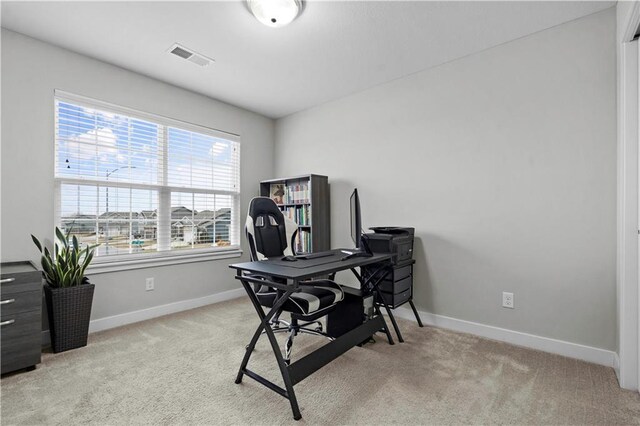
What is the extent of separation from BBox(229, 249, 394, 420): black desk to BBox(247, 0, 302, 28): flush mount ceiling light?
1.76 m

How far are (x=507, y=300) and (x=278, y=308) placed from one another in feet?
6.64

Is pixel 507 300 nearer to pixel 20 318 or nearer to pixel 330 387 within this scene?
pixel 330 387

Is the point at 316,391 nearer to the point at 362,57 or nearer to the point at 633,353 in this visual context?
the point at 633,353

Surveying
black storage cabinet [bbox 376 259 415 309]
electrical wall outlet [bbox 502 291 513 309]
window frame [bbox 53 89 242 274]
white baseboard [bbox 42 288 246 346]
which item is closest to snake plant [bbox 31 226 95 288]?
window frame [bbox 53 89 242 274]

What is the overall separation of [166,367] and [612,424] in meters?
2.72

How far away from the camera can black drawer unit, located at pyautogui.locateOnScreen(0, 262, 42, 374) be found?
2.05m

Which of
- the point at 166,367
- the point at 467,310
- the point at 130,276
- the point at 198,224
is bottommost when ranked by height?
the point at 166,367

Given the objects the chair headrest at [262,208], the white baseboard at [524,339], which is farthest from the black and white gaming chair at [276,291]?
the white baseboard at [524,339]

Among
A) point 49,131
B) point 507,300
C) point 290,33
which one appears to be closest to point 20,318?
point 49,131

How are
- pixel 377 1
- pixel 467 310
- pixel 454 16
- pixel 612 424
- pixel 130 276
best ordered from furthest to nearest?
pixel 130 276, pixel 467 310, pixel 454 16, pixel 377 1, pixel 612 424

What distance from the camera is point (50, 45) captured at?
8.68ft

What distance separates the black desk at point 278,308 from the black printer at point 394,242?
0.86 ft

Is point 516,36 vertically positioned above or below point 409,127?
above

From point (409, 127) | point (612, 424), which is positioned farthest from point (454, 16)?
point (612, 424)
